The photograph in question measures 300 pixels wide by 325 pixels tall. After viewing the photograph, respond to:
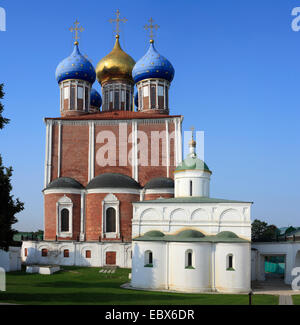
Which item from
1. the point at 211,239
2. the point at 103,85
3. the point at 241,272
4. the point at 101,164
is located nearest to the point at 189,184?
the point at 211,239

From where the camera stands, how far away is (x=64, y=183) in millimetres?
35281

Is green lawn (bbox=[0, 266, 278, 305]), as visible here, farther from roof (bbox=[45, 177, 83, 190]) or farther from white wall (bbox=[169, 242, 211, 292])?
roof (bbox=[45, 177, 83, 190])

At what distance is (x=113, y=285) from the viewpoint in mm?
24422

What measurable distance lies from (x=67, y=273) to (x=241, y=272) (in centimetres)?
1225

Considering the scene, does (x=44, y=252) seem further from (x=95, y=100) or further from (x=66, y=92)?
(x=95, y=100)

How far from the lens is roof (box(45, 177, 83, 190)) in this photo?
115 feet

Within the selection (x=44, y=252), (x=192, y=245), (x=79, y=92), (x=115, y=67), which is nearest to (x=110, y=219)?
(x=44, y=252)

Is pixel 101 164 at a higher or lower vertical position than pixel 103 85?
lower

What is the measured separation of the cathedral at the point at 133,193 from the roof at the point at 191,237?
0.06 m

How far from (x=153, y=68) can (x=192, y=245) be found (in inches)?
867

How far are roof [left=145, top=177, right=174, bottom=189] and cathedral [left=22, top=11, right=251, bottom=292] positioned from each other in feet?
0.28

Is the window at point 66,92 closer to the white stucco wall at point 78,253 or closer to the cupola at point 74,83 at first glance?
the cupola at point 74,83

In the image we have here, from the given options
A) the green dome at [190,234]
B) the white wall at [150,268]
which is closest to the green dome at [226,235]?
the green dome at [190,234]

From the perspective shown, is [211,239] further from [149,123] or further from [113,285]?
[149,123]
